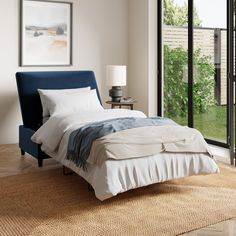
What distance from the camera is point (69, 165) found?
3.58 m

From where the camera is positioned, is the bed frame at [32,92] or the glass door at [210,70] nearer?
the bed frame at [32,92]

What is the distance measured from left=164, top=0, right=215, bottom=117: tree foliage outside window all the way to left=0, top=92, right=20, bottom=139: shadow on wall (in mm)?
2241

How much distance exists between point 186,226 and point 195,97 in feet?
9.75

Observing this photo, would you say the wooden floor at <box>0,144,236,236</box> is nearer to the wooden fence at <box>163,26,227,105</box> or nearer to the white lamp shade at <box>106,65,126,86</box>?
the white lamp shade at <box>106,65,126,86</box>

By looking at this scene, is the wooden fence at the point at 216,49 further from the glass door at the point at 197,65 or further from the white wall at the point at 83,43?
the white wall at the point at 83,43

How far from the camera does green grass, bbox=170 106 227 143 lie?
16.7 ft

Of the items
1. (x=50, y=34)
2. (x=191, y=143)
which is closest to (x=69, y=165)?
(x=191, y=143)

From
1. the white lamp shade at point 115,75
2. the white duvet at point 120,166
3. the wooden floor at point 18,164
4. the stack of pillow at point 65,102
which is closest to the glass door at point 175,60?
the white lamp shade at point 115,75

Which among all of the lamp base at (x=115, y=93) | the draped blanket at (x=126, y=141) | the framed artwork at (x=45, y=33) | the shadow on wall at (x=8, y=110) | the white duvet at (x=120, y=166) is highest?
the framed artwork at (x=45, y=33)

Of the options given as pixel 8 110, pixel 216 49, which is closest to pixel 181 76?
pixel 216 49

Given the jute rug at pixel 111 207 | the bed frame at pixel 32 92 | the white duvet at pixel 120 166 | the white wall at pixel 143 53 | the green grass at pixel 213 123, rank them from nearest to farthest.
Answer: the jute rug at pixel 111 207 < the white duvet at pixel 120 166 < the bed frame at pixel 32 92 < the green grass at pixel 213 123 < the white wall at pixel 143 53

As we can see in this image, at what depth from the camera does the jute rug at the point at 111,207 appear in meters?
2.68

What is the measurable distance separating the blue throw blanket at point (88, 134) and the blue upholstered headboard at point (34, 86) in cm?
132

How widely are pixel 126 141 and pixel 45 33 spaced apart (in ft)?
9.97
